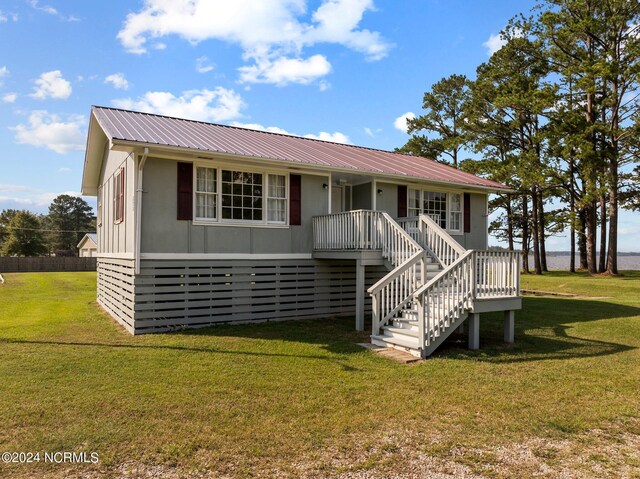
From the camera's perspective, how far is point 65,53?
11.7 meters

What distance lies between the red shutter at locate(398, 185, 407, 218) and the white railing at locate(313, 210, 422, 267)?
2750 mm

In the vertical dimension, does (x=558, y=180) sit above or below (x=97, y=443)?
above

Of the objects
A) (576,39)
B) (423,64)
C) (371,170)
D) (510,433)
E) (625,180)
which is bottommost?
(510,433)

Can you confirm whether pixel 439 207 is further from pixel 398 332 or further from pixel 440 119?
pixel 440 119

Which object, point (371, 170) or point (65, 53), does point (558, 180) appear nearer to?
point (371, 170)

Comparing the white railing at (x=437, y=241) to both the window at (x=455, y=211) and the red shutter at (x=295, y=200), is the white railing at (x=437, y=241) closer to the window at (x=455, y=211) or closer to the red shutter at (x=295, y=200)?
the red shutter at (x=295, y=200)

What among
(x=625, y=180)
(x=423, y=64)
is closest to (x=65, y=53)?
(x=423, y=64)

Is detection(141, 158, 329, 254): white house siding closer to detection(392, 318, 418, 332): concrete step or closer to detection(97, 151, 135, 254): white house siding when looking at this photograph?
detection(97, 151, 135, 254): white house siding

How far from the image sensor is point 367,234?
10375 mm

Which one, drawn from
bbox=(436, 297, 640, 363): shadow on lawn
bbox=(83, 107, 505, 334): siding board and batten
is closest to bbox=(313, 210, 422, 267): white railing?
bbox=(83, 107, 505, 334): siding board and batten

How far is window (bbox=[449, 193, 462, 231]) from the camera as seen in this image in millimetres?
14234

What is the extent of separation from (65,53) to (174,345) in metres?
8.46

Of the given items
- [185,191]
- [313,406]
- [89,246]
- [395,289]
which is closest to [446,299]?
[395,289]

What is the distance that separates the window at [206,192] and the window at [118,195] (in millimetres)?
2146
